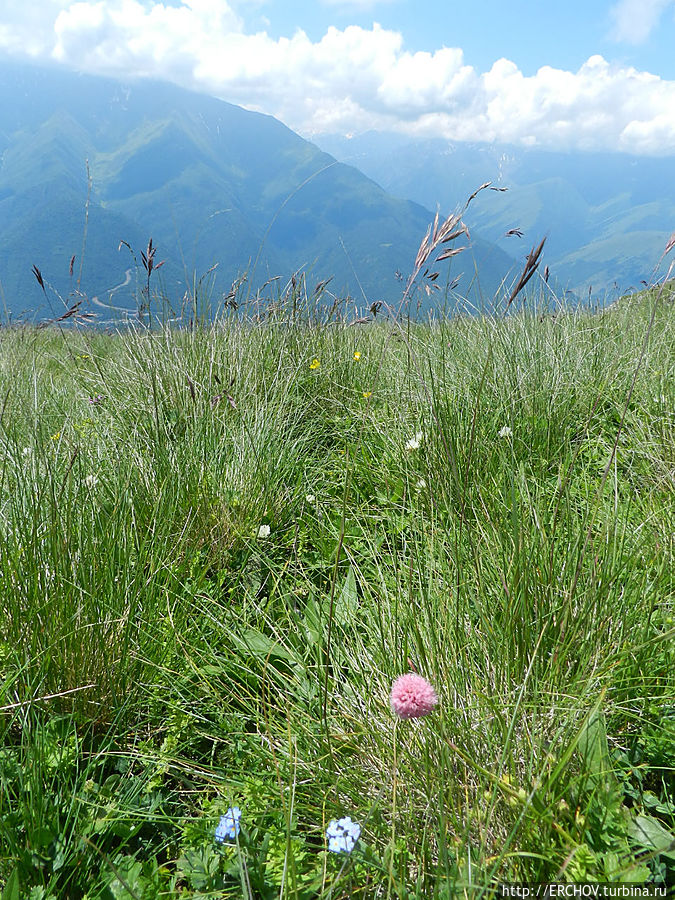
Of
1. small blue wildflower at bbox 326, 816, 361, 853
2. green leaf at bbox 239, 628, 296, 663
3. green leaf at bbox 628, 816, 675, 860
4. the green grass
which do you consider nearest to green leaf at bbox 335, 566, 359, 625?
the green grass

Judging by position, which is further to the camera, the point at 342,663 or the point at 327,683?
the point at 342,663

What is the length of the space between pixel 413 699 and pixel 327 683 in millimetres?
204

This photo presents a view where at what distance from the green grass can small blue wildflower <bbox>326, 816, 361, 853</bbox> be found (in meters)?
0.03

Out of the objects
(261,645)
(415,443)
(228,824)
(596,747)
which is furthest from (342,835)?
(415,443)

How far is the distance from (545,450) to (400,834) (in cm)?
156

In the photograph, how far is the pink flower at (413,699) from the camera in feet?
2.09

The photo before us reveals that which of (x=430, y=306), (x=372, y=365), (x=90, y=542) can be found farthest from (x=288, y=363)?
(x=90, y=542)

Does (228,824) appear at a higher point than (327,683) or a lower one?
lower

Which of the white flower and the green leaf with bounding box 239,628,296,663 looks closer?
the green leaf with bounding box 239,628,296,663

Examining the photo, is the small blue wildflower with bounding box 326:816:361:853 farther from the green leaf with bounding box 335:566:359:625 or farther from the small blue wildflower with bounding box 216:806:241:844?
the green leaf with bounding box 335:566:359:625

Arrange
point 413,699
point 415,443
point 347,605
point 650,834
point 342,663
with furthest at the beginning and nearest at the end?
point 415,443 → point 347,605 → point 342,663 → point 650,834 → point 413,699

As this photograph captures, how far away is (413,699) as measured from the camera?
65 cm

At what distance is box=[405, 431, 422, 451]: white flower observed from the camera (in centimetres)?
185

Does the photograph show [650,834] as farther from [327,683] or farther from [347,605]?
[347,605]
